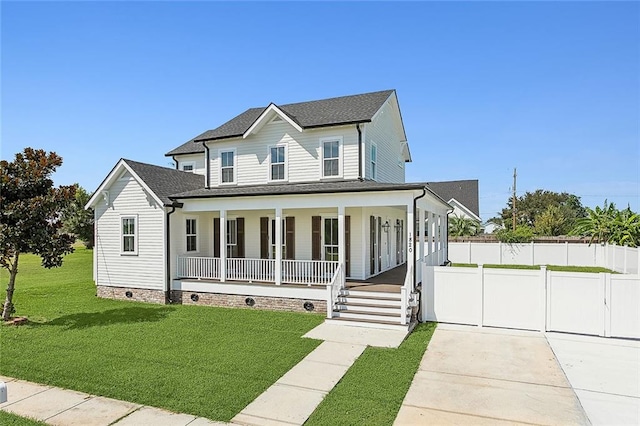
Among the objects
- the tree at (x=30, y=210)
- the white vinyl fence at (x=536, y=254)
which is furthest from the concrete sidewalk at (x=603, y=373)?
the white vinyl fence at (x=536, y=254)

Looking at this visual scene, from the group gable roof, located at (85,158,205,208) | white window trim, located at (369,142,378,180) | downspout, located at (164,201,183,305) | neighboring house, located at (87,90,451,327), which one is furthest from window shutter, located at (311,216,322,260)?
gable roof, located at (85,158,205,208)

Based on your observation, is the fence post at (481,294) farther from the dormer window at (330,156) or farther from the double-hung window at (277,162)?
the double-hung window at (277,162)

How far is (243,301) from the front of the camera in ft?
42.5

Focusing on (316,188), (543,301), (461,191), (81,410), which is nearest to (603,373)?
(543,301)

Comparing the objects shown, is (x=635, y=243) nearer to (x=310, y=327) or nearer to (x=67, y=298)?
(x=310, y=327)

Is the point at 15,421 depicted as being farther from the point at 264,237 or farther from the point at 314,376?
the point at 264,237

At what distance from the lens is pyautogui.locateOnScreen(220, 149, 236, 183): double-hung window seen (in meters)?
16.1

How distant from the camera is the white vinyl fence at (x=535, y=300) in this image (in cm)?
890

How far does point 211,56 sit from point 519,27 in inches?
413

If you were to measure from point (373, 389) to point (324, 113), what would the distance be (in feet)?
38.3

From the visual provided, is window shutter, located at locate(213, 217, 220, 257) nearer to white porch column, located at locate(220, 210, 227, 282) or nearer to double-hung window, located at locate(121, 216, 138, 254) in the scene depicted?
white porch column, located at locate(220, 210, 227, 282)

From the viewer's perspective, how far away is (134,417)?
5277mm

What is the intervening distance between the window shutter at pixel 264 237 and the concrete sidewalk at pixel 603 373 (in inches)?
407

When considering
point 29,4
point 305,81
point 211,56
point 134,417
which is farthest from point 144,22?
point 134,417
